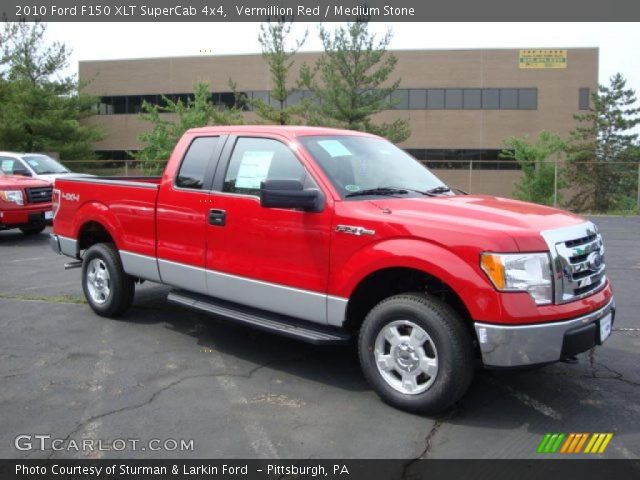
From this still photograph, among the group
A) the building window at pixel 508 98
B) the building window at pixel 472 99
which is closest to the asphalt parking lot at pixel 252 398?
the building window at pixel 472 99

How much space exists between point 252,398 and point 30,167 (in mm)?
12619

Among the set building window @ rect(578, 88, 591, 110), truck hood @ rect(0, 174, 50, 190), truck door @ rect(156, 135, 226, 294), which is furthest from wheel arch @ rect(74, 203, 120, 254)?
building window @ rect(578, 88, 591, 110)

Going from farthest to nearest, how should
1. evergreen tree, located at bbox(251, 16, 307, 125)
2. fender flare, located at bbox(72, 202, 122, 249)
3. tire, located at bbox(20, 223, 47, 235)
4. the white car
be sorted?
evergreen tree, located at bbox(251, 16, 307, 125)
the white car
tire, located at bbox(20, 223, 47, 235)
fender flare, located at bbox(72, 202, 122, 249)

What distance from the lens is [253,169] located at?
5.14 metres

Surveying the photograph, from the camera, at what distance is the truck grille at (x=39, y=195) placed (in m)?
12.2

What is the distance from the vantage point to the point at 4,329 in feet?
20.1

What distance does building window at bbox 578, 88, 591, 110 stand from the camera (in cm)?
4516

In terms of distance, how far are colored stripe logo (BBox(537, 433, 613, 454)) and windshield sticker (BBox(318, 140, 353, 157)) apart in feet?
8.45

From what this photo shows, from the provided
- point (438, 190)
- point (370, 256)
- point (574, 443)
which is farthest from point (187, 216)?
point (574, 443)

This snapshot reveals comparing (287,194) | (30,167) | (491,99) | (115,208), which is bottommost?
(115,208)

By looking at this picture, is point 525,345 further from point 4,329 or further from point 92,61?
point 92,61

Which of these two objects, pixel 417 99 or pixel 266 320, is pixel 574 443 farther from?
pixel 417 99

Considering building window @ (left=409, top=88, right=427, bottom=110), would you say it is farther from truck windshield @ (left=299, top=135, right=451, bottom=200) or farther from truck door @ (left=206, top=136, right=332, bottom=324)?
truck door @ (left=206, top=136, right=332, bottom=324)

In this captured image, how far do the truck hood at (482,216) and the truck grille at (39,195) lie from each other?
392 inches
